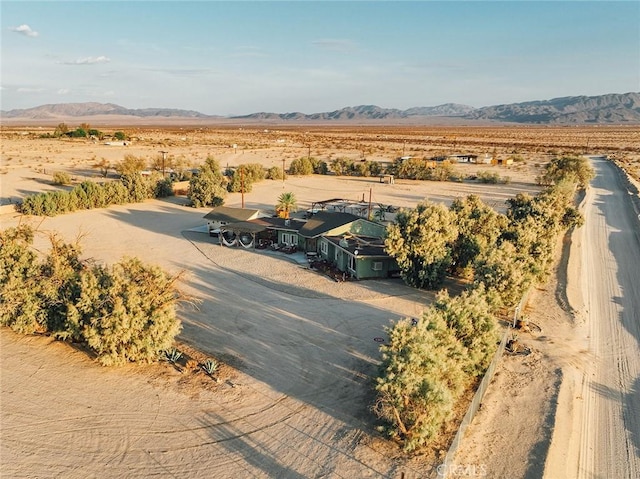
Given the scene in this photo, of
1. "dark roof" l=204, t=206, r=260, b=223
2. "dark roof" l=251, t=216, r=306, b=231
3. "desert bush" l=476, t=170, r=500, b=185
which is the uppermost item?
"desert bush" l=476, t=170, r=500, b=185

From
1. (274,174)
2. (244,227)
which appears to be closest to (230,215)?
(244,227)

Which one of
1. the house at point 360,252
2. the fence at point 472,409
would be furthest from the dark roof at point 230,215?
the fence at point 472,409

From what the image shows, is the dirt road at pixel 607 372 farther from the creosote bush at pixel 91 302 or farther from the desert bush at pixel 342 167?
the desert bush at pixel 342 167

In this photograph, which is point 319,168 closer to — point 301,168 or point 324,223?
point 301,168

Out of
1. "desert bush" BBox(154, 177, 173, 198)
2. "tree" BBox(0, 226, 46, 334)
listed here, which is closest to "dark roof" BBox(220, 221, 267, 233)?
"tree" BBox(0, 226, 46, 334)

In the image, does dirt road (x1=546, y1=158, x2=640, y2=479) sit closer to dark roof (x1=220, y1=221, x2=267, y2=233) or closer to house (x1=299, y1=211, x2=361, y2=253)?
house (x1=299, y1=211, x2=361, y2=253)
